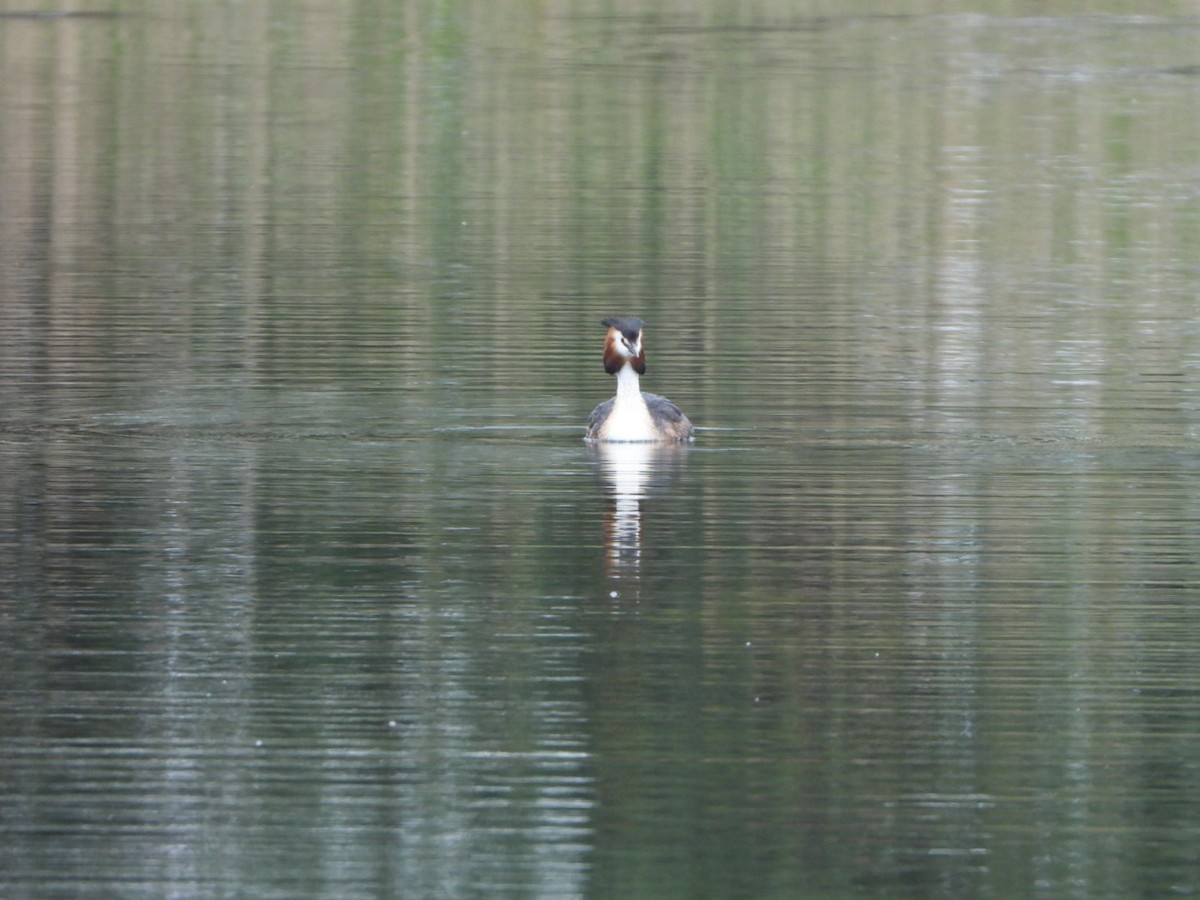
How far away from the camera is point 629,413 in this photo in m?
19.4

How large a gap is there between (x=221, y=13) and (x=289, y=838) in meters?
66.2

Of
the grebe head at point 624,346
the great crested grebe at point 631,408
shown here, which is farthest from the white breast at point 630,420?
the grebe head at point 624,346

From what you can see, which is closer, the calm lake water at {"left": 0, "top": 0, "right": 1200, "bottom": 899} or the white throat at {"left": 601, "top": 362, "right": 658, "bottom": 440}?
the calm lake water at {"left": 0, "top": 0, "right": 1200, "bottom": 899}

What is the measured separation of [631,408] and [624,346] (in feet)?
→ 1.52

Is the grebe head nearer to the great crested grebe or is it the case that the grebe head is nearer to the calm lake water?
the great crested grebe

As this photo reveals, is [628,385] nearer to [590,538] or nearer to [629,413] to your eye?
[629,413]

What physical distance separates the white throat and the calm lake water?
0.25 m

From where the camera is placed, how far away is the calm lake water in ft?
35.0

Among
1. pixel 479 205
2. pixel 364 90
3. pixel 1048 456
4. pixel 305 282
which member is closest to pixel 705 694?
pixel 1048 456

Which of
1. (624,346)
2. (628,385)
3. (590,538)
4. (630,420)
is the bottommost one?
(590,538)

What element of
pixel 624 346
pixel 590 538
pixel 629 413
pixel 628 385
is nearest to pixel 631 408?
pixel 629 413

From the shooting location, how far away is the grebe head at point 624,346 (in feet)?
63.8

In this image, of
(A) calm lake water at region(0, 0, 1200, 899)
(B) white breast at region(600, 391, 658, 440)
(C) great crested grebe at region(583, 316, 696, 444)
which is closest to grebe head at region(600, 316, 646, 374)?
(C) great crested grebe at region(583, 316, 696, 444)

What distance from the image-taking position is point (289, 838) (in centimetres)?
1045
